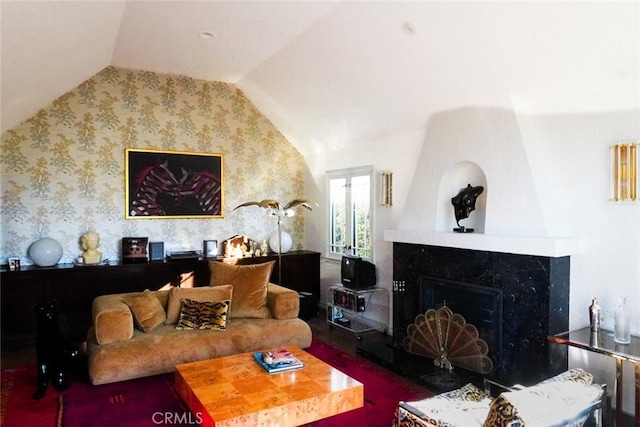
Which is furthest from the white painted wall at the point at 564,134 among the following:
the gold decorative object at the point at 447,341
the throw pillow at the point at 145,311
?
the throw pillow at the point at 145,311

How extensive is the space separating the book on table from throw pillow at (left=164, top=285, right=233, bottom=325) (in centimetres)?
111

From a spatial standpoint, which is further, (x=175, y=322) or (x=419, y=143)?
(x=419, y=143)

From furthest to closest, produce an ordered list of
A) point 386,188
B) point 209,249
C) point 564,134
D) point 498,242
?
point 209,249, point 386,188, point 498,242, point 564,134

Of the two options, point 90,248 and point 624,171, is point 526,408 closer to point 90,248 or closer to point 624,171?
point 624,171

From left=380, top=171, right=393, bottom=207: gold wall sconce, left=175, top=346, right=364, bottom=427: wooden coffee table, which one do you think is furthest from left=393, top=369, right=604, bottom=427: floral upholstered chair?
left=380, top=171, right=393, bottom=207: gold wall sconce

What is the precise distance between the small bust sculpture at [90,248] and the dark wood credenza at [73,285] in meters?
0.21

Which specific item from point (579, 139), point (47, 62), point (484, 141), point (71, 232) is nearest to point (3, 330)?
point (71, 232)

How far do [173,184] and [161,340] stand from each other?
8.65 feet

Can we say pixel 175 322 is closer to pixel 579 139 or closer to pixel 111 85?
pixel 111 85

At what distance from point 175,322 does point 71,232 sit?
212cm

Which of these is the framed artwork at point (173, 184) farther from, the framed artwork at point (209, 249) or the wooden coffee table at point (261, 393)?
the wooden coffee table at point (261, 393)

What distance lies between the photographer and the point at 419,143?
4.75 meters

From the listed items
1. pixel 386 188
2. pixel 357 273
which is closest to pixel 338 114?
pixel 386 188

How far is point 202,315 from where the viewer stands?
13.2ft
